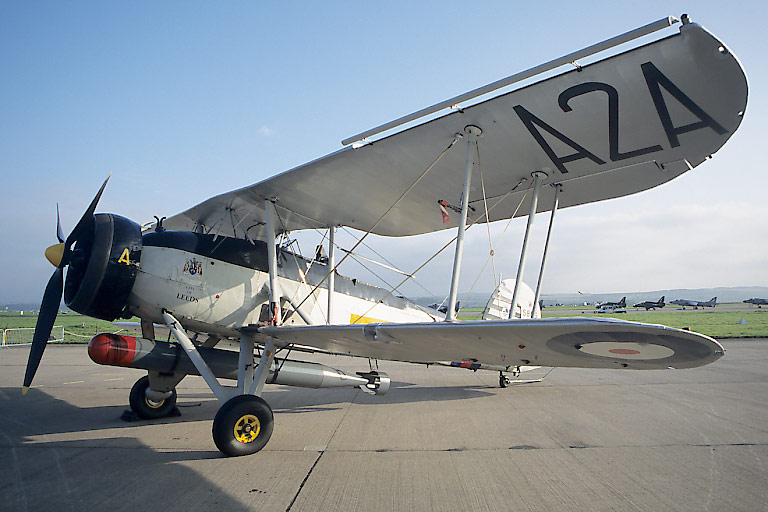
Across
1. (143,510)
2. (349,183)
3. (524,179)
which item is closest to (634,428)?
(524,179)

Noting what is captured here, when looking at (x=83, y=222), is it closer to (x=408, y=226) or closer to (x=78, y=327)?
(x=408, y=226)

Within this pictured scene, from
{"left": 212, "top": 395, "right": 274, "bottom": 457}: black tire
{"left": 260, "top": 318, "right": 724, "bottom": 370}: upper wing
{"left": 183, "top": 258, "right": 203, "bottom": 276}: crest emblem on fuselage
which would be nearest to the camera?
{"left": 260, "top": 318, "right": 724, "bottom": 370}: upper wing

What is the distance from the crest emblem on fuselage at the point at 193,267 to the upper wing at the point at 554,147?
3.43ft

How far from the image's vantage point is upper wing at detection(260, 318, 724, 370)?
2.82 m

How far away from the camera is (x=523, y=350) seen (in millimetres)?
3760

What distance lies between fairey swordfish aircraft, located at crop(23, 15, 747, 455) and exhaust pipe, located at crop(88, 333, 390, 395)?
0.08ft

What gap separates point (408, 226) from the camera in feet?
23.5

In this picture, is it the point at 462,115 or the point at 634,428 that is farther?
the point at 634,428

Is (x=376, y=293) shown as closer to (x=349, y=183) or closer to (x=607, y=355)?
(x=349, y=183)

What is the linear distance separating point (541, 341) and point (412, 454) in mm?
2089

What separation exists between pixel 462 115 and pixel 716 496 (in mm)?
3843

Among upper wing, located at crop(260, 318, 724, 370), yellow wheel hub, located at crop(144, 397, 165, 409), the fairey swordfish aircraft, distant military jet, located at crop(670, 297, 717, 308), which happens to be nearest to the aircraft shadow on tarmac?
yellow wheel hub, located at crop(144, 397, 165, 409)

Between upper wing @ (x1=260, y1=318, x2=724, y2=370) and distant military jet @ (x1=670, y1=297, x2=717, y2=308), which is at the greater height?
upper wing @ (x1=260, y1=318, x2=724, y2=370)

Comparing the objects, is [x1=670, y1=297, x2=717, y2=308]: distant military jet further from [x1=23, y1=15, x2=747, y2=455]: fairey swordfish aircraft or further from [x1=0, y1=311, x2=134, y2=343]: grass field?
[x1=0, y1=311, x2=134, y2=343]: grass field
